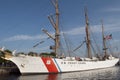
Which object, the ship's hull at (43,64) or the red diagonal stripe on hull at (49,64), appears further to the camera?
the red diagonal stripe on hull at (49,64)

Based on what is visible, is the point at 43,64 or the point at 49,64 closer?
the point at 43,64

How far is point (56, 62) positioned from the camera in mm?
75000

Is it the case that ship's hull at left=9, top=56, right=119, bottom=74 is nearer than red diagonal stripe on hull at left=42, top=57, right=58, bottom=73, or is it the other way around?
ship's hull at left=9, top=56, right=119, bottom=74

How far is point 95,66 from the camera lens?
9531 centimetres

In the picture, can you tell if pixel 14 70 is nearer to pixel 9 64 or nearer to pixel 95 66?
pixel 9 64

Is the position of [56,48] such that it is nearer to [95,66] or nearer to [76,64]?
[76,64]

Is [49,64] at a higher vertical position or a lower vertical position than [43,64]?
lower

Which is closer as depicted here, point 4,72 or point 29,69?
point 29,69

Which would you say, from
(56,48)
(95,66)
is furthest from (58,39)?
(95,66)

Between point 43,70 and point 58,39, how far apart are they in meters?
13.5

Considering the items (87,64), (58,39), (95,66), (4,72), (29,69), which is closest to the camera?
(29,69)

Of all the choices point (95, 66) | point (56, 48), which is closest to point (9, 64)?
point (56, 48)

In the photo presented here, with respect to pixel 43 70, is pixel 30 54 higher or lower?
higher

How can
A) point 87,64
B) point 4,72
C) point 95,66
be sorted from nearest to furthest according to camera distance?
point 4,72 → point 87,64 → point 95,66
